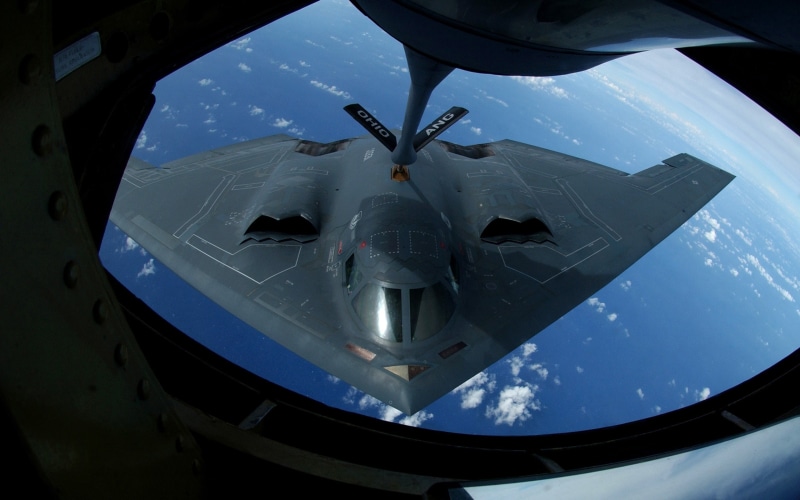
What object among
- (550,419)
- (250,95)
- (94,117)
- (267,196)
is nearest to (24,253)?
(94,117)

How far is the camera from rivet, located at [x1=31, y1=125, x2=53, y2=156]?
1037mm

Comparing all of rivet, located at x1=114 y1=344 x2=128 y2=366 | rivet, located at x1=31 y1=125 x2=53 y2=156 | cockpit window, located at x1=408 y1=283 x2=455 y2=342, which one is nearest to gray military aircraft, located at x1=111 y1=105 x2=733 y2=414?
cockpit window, located at x1=408 y1=283 x2=455 y2=342

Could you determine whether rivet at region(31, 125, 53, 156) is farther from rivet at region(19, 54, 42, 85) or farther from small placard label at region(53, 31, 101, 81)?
small placard label at region(53, 31, 101, 81)

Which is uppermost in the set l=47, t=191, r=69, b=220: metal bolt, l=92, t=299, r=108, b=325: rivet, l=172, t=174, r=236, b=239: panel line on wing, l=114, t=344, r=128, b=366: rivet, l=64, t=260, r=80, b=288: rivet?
l=47, t=191, r=69, b=220: metal bolt

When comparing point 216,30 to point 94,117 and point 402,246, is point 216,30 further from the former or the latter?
point 402,246

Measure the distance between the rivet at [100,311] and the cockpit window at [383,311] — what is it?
813 centimetres

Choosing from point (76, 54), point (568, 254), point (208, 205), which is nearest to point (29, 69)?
point (76, 54)

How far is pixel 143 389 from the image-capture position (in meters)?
1.43

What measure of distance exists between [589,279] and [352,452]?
34.8ft

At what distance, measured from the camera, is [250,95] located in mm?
42000

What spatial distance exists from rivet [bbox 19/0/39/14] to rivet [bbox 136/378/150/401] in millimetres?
1037

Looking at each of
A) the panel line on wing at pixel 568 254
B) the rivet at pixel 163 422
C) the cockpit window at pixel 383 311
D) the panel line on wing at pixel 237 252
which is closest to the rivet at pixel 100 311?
the rivet at pixel 163 422

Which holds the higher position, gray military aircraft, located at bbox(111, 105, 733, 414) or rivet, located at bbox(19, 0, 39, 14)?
rivet, located at bbox(19, 0, 39, 14)

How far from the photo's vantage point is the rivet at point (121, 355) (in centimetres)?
132
